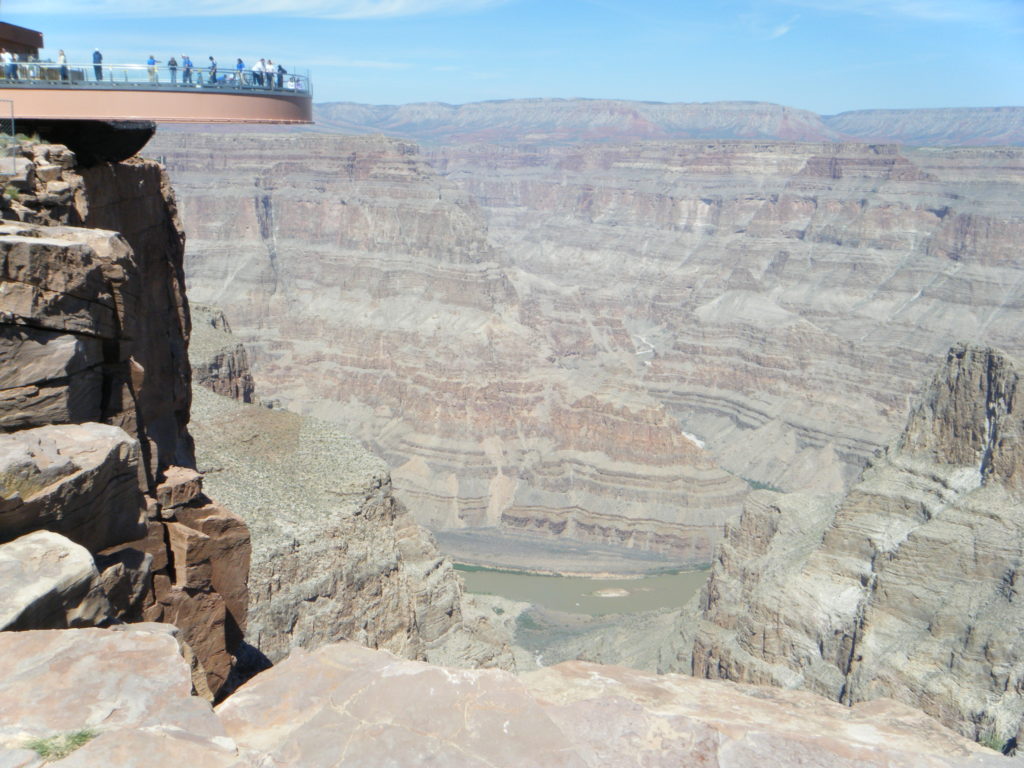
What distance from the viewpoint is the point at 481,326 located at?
107 m

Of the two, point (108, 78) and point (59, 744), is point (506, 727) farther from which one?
point (108, 78)

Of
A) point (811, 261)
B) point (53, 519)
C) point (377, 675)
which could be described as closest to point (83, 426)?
point (53, 519)

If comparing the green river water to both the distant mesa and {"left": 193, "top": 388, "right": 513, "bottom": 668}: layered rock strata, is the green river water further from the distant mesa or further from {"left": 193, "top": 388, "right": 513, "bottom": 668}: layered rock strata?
the distant mesa

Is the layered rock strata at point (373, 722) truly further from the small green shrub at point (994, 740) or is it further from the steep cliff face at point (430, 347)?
the steep cliff face at point (430, 347)

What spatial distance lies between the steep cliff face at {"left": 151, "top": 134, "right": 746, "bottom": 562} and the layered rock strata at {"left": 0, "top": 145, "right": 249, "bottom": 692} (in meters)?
63.0

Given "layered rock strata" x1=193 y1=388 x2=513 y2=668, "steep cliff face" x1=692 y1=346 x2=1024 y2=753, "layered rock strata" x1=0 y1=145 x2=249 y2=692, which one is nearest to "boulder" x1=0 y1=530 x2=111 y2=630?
"layered rock strata" x1=0 y1=145 x2=249 y2=692

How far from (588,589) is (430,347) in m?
45.3

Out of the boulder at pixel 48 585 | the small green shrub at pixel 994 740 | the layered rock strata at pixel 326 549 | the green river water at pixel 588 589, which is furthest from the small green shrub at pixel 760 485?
the boulder at pixel 48 585

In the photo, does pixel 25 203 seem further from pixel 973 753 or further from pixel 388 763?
pixel 973 753

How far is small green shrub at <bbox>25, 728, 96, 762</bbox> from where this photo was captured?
6.69 metres

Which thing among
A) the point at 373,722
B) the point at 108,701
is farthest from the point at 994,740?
the point at 108,701

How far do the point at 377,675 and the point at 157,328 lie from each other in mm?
10465

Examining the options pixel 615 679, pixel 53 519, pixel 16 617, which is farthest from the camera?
pixel 615 679

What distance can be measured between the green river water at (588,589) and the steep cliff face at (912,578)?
579 inches
